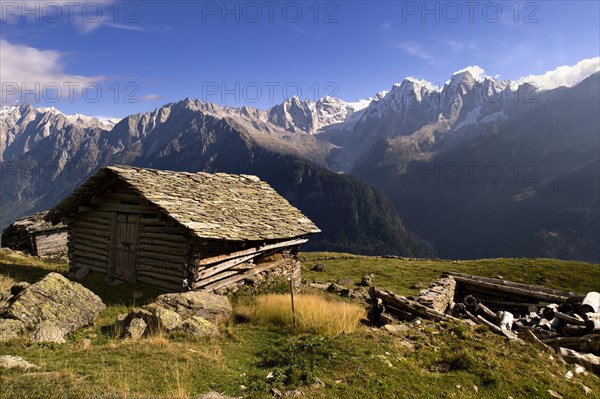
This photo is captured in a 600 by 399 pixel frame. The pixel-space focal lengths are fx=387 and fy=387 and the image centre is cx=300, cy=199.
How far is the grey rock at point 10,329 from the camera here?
9.43 metres

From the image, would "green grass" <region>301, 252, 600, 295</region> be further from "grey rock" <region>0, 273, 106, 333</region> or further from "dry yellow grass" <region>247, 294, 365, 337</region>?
"grey rock" <region>0, 273, 106, 333</region>

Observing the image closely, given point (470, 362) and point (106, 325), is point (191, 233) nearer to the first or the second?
point (106, 325)

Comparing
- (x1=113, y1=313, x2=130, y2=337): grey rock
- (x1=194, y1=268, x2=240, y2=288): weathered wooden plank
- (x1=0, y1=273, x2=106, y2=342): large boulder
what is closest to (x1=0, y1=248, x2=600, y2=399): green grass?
(x1=113, y1=313, x2=130, y2=337): grey rock

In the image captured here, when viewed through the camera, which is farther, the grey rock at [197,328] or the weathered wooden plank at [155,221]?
the weathered wooden plank at [155,221]

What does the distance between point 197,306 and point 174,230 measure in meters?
6.01

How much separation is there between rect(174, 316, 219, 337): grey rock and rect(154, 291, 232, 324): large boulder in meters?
1.19

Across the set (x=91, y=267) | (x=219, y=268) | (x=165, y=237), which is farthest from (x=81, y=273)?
(x=219, y=268)

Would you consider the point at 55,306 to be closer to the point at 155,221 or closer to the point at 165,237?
the point at 165,237

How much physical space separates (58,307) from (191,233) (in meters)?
5.76

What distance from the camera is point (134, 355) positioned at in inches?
336

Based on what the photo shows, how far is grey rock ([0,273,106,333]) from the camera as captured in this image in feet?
34.3

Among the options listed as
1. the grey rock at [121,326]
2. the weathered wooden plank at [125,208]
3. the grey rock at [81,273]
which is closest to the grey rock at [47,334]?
the grey rock at [121,326]

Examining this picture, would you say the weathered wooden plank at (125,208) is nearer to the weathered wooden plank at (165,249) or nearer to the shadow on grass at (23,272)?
the weathered wooden plank at (165,249)

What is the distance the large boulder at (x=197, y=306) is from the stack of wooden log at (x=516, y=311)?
16.8ft
